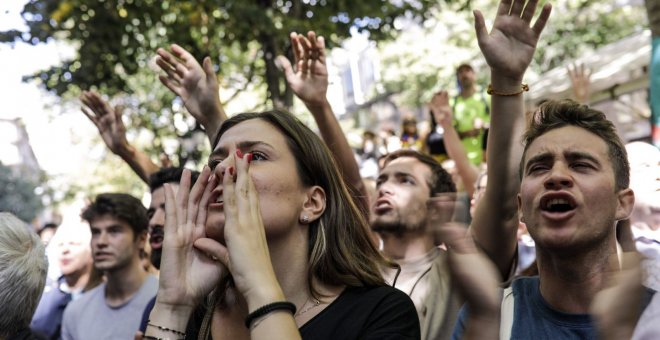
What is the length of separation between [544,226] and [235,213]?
3.25ft

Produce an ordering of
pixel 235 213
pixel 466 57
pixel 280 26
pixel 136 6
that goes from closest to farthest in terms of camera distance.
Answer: pixel 235 213, pixel 280 26, pixel 136 6, pixel 466 57

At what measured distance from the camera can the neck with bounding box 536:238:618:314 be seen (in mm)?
2559

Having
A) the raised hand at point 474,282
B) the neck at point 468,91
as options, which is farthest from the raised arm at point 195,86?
the neck at point 468,91

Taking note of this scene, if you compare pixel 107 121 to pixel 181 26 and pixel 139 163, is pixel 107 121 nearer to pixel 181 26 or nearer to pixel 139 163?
pixel 139 163

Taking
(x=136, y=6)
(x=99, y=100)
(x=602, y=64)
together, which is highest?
(x=136, y=6)

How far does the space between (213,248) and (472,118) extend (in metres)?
6.27

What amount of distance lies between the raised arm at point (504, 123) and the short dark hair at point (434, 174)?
5.47ft

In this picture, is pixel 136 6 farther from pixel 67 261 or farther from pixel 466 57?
pixel 466 57

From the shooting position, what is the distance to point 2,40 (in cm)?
880

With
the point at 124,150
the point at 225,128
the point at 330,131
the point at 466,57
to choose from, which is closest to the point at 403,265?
the point at 330,131

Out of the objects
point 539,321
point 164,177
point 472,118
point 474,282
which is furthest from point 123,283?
point 472,118

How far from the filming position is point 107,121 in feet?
17.1

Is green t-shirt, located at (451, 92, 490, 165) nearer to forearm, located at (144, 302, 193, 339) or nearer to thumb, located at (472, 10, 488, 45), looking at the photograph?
thumb, located at (472, 10, 488, 45)

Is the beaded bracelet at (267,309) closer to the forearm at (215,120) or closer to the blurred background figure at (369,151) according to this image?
the forearm at (215,120)
